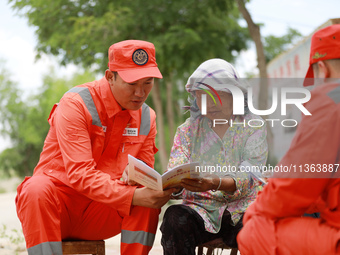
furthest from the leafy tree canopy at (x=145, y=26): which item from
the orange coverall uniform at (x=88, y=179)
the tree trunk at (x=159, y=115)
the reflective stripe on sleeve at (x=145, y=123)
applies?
the orange coverall uniform at (x=88, y=179)

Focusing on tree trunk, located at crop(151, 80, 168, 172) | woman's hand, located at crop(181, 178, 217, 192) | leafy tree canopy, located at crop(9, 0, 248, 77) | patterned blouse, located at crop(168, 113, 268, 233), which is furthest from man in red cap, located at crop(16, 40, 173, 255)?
tree trunk, located at crop(151, 80, 168, 172)

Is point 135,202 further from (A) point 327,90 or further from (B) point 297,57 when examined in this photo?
(B) point 297,57

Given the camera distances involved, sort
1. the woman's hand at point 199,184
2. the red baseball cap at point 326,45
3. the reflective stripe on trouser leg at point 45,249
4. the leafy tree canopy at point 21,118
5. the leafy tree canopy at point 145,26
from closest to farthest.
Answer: the red baseball cap at point 326,45 < the woman's hand at point 199,184 < the reflective stripe on trouser leg at point 45,249 < the leafy tree canopy at point 145,26 < the leafy tree canopy at point 21,118

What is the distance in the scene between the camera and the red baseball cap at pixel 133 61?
296cm

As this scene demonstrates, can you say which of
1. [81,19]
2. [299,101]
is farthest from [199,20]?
[299,101]

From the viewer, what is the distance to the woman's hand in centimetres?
256

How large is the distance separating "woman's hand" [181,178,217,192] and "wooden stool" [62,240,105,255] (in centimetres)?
72

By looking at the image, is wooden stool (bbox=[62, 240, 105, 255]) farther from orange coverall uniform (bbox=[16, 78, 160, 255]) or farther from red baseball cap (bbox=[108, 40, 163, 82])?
red baseball cap (bbox=[108, 40, 163, 82])

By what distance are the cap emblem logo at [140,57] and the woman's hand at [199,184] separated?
2.77ft

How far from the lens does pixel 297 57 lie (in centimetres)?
967

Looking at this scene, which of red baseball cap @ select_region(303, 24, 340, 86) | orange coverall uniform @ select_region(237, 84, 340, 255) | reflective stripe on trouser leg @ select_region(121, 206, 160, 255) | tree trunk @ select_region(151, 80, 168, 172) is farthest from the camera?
tree trunk @ select_region(151, 80, 168, 172)

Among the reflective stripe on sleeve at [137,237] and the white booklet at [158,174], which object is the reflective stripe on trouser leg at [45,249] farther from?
A: the white booklet at [158,174]

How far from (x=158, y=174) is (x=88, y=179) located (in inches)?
20.7

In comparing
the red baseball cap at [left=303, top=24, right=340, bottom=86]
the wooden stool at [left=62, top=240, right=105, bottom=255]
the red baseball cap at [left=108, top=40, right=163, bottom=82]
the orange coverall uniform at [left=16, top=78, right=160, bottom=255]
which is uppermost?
the red baseball cap at [left=303, top=24, right=340, bottom=86]
